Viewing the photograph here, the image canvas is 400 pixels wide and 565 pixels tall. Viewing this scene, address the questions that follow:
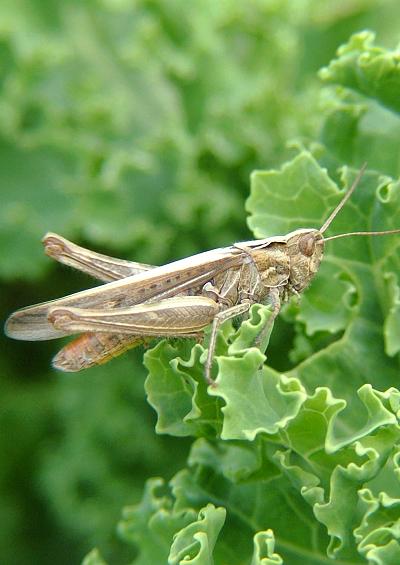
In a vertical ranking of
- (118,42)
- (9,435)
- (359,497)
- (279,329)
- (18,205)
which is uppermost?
(118,42)

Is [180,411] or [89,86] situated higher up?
[89,86]

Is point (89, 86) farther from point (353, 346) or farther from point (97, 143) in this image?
point (353, 346)

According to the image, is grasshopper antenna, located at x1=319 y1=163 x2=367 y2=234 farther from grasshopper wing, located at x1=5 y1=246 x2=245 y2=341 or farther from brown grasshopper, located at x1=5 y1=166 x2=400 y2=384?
grasshopper wing, located at x1=5 y1=246 x2=245 y2=341

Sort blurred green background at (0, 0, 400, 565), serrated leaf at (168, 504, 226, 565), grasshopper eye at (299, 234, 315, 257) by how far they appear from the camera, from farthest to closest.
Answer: blurred green background at (0, 0, 400, 565) < grasshopper eye at (299, 234, 315, 257) < serrated leaf at (168, 504, 226, 565)

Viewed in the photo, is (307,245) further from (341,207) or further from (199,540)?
(199,540)

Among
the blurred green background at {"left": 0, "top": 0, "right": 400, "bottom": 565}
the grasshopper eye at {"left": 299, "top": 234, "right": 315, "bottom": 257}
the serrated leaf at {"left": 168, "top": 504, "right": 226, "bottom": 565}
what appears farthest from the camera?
the blurred green background at {"left": 0, "top": 0, "right": 400, "bottom": 565}

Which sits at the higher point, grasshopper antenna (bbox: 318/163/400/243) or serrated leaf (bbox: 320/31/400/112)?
serrated leaf (bbox: 320/31/400/112)

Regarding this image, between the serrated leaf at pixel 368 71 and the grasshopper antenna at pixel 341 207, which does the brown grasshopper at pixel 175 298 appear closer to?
the grasshopper antenna at pixel 341 207

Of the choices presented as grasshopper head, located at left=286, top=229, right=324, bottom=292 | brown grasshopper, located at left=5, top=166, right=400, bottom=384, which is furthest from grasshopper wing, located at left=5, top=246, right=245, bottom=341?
grasshopper head, located at left=286, top=229, right=324, bottom=292

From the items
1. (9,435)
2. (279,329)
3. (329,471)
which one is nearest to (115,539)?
(9,435)
